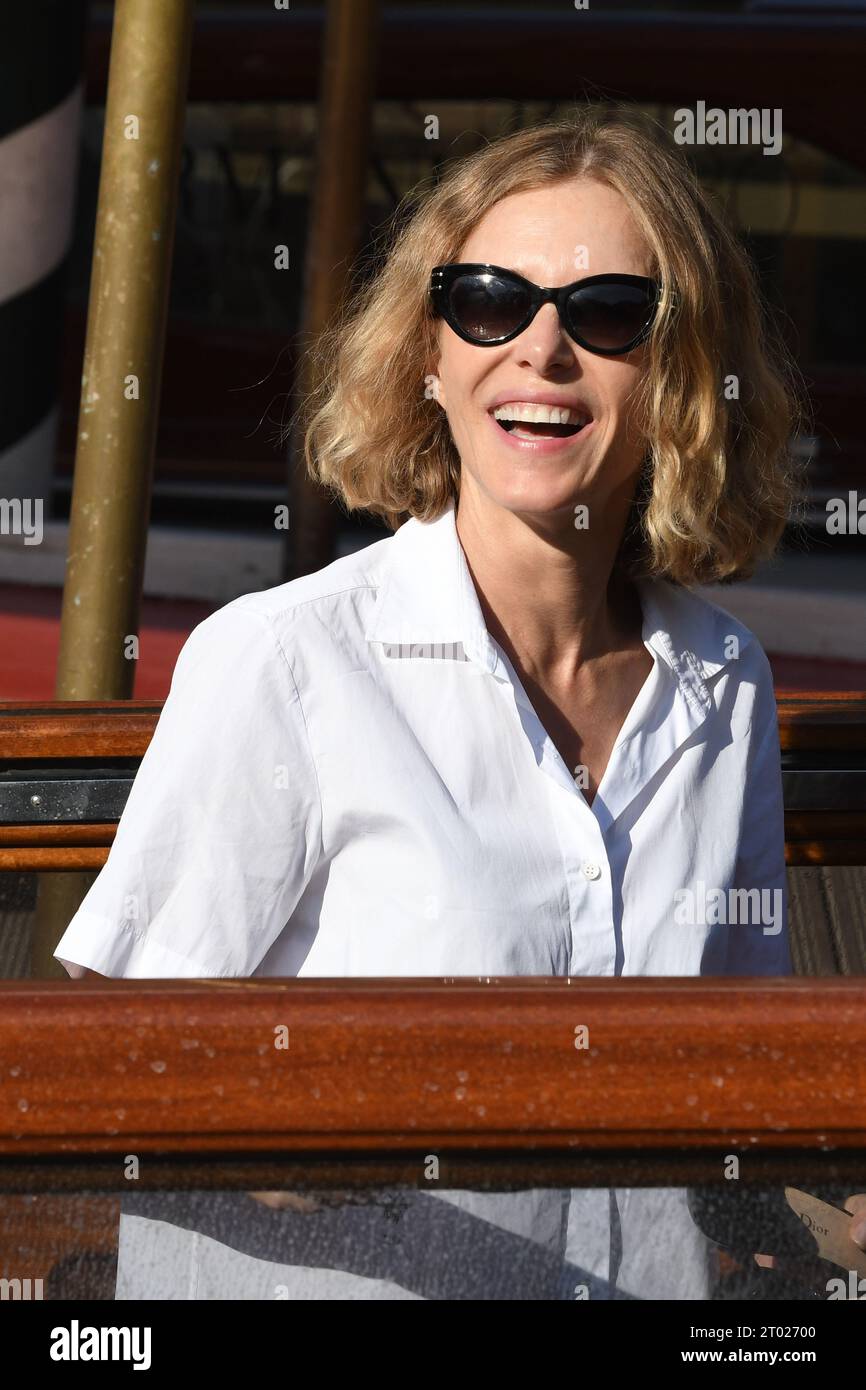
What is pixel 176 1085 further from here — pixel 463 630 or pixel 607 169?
pixel 607 169

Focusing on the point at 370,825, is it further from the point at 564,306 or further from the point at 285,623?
the point at 564,306

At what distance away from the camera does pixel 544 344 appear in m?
1.37

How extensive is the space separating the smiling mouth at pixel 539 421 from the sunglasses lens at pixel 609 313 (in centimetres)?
6

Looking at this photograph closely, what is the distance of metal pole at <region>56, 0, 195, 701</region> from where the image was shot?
6.66 feet

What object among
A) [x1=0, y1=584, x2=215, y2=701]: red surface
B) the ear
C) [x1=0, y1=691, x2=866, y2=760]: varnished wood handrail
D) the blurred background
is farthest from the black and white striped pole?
the ear

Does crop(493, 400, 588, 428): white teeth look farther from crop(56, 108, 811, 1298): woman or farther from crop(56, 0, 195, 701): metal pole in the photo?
crop(56, 0, 195, 701): metal pole

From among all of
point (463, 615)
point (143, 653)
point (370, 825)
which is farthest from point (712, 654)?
point (143, 653)

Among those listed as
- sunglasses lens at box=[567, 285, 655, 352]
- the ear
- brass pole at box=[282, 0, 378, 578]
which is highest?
brass pole at box=[282, 0, 378, 578]

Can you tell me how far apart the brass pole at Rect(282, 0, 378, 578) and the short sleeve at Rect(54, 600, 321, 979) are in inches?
98.1

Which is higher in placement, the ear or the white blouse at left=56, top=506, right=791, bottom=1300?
the ear

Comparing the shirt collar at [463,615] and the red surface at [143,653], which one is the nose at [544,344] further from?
the red surface at [143,653]

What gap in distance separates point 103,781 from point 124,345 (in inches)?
24.2

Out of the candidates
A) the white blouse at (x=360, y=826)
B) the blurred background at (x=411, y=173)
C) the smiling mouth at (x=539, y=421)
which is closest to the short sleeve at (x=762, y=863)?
the white blouse at (x=360, y=826)

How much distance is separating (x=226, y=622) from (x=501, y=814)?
0.88 feet
